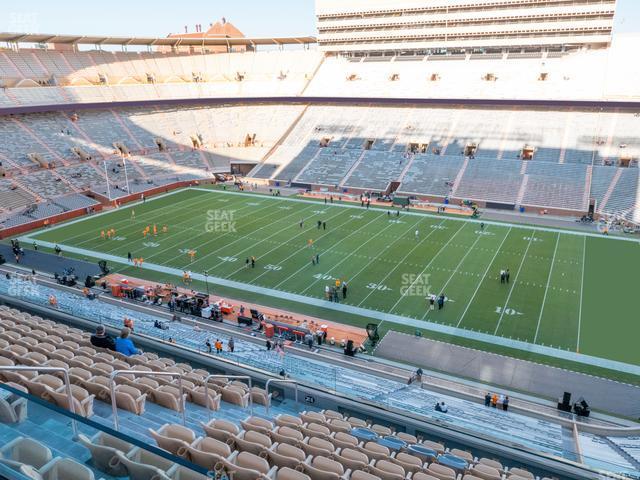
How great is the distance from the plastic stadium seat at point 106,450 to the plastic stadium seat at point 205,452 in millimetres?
1157

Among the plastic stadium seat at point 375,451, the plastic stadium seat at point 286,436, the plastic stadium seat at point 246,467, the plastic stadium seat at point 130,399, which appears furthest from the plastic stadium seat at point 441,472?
the plastic stadium seat at point 130,399

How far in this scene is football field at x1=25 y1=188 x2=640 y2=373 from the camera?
21516 mm

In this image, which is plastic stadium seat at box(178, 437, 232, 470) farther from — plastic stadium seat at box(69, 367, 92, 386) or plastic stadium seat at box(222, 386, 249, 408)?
plastic stadium seat at box(222, 386, 249, 408)

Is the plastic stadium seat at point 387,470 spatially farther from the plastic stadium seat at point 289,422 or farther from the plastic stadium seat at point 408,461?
the plastic stadium seat at point 289,422

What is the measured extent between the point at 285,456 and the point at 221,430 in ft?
3.32

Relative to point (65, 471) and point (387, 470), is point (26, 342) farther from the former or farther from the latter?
point (387, 470)

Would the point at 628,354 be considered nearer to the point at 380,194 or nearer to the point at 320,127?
the point at 380,194

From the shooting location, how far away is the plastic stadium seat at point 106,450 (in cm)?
439

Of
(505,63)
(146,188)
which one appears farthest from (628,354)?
(505,63)

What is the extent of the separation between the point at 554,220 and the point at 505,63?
29.5 m

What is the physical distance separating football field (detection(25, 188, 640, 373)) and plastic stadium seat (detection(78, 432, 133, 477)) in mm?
17516

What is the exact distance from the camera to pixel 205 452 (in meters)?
5.64

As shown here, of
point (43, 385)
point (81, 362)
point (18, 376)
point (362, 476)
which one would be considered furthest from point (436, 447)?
point (18, 376)

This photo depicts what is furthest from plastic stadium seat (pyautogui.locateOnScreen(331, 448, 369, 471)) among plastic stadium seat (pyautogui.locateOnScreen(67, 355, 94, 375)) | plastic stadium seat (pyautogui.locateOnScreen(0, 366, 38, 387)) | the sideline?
the sideline
